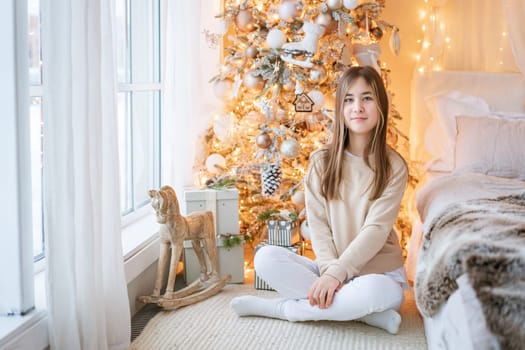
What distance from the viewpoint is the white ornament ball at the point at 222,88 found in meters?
3.35

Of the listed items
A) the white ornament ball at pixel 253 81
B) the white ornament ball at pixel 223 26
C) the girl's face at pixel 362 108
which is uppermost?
the white ornament ball at pixel 223 26

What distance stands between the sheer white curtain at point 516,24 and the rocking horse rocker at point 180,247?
1.67m

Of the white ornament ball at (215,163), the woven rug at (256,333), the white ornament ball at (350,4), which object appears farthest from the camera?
the white ornament ball at (215,163)

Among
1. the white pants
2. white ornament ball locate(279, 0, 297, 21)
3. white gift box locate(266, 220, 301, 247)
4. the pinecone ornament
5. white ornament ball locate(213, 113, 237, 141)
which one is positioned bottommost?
the white pants

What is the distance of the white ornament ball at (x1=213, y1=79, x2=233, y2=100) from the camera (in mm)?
3346

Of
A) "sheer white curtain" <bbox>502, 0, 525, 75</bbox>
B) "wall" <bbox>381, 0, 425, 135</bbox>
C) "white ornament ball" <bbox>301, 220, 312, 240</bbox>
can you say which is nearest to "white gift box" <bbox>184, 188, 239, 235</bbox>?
"white ornament ball" <bbox>301, 220, 312, 240</bbox>

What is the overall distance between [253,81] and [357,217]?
33.3 inches

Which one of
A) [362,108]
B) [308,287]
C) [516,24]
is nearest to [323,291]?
[308,287]

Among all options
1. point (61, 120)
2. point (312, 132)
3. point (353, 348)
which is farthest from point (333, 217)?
point (61, 120)

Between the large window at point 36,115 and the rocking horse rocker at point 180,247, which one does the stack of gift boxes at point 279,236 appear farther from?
the large window at point 36,115

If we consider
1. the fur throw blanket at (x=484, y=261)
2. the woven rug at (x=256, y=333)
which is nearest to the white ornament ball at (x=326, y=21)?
the fur throw blanket at (x=484, y=261)

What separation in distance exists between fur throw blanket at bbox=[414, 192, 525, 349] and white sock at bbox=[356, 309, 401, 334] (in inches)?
15.2

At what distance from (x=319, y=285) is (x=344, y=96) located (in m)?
0.72

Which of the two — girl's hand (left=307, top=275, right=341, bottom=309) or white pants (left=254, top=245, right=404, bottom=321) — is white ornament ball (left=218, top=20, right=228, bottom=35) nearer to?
white pants (left=254, top=245, right=404, bottom=321)
